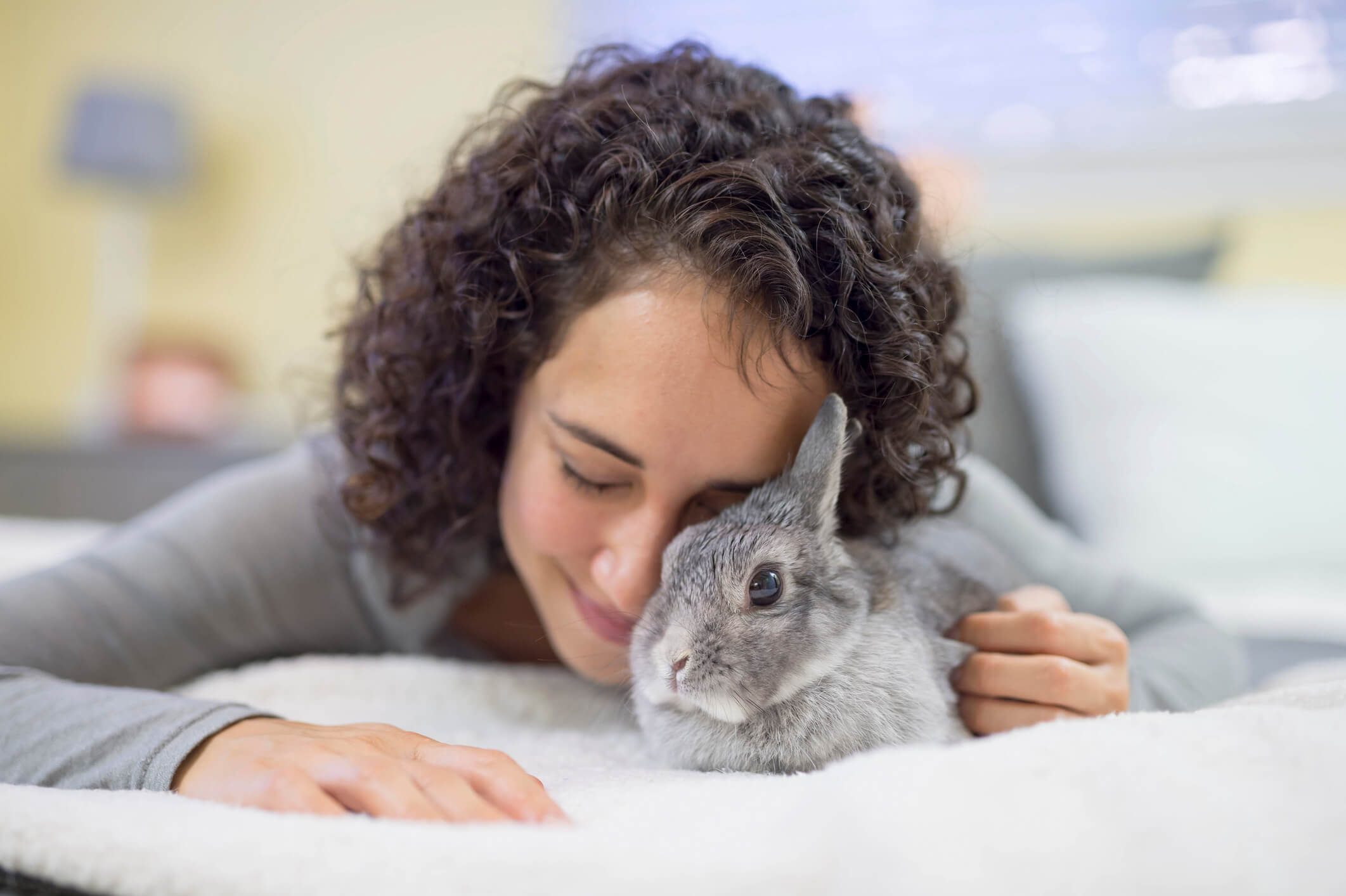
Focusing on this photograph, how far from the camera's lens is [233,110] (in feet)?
11.4

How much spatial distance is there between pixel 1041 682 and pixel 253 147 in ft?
11.7

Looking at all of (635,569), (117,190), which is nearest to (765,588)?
(635,569)

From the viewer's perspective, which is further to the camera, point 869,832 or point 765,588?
point 765,588

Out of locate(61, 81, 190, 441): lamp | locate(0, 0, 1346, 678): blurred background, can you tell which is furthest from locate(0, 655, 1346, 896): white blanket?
locate(61, 81, 190, 441): lamp

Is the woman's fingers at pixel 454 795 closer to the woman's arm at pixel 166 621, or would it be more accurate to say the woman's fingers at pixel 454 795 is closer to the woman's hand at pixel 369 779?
the woman's hand at pixel 369 779

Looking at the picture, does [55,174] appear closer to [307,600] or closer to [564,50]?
[564,50]

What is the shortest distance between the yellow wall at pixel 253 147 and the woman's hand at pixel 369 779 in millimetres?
2655

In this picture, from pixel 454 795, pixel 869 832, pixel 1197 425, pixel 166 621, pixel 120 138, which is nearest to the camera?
pixel 869 832

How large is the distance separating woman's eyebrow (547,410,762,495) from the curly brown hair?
136 millimetres

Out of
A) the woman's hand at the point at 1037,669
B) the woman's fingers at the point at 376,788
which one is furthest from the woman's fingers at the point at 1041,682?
the woman's fingers at the point at 376,788

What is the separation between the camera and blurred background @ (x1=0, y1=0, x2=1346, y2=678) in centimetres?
184

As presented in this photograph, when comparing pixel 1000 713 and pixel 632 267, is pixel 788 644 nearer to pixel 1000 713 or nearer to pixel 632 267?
pixel 1000 713

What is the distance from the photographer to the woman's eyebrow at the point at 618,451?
886mm

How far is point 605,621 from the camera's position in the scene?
3.34ft
